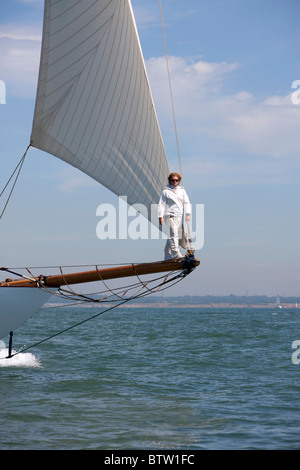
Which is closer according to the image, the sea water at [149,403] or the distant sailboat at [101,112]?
the sea water at [149,403]

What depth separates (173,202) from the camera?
12891 mm

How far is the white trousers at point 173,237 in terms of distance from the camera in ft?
42.4

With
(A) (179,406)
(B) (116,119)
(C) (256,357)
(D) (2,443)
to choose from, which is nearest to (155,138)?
(B) (116,119)

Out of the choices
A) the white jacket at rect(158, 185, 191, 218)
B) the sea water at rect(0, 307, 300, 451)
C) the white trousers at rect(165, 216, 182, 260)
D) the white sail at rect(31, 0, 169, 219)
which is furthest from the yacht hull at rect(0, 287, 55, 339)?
the white jacket at rect(158, 185, 191, 218)

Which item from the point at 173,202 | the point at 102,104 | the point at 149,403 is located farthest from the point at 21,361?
the point at 173,202

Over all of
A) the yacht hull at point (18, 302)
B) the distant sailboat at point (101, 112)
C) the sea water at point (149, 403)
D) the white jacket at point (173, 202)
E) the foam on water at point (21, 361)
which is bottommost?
the sea water at point (149, 403)

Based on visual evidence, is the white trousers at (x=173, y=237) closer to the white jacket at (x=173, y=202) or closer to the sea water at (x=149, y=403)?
the white jacket at (x=173, y=202)

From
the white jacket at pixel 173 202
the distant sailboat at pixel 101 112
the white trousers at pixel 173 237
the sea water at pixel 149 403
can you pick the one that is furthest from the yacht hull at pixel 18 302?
the white jacket at pixel 173 202

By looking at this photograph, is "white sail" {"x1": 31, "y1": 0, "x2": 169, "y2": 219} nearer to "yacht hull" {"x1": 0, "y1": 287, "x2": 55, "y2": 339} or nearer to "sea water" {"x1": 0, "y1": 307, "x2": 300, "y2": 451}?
"yacht hull" {"x1": 0, "y1": 287, "x2": 55, "y2": 339}

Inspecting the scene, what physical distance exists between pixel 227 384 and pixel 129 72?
9777 millimetres

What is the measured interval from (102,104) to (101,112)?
7.8 inches

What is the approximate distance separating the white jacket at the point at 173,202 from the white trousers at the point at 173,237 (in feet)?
0.45

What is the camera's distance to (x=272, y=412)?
13539 mm
